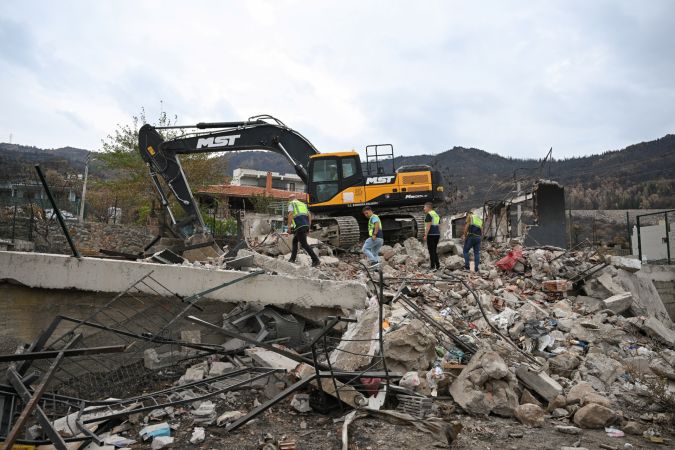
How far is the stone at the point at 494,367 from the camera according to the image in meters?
4.30

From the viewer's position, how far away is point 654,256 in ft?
60.3

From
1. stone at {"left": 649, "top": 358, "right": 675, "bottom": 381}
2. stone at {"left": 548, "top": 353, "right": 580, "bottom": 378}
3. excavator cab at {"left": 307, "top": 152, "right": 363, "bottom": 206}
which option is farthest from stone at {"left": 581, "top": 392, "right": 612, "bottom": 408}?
excavator cab at {"left": 307, "top": 152, "right": 363, "bottom": 206}

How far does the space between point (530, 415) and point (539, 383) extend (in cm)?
63

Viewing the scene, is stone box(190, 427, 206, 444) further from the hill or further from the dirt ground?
the hill

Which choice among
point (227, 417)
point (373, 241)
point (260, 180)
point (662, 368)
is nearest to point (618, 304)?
point (662, 368)

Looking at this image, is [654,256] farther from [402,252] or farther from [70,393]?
[70,393]

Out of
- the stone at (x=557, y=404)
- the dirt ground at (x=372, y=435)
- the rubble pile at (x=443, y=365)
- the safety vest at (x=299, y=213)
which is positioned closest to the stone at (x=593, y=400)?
the rubble pile at (x=443, y=365)

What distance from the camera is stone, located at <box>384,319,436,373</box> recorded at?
4.63 meters

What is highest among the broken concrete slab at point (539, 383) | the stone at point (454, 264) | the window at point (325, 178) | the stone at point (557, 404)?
the window at point (325, 178)

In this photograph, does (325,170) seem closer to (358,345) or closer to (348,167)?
(348,167)

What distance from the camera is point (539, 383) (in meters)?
4.55

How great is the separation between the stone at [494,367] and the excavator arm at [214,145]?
8619mm

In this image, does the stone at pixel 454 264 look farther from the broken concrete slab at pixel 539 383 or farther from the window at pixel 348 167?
the broken concrete slab at pixel 539 383

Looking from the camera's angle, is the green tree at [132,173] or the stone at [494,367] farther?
the green tree at [132,173]
